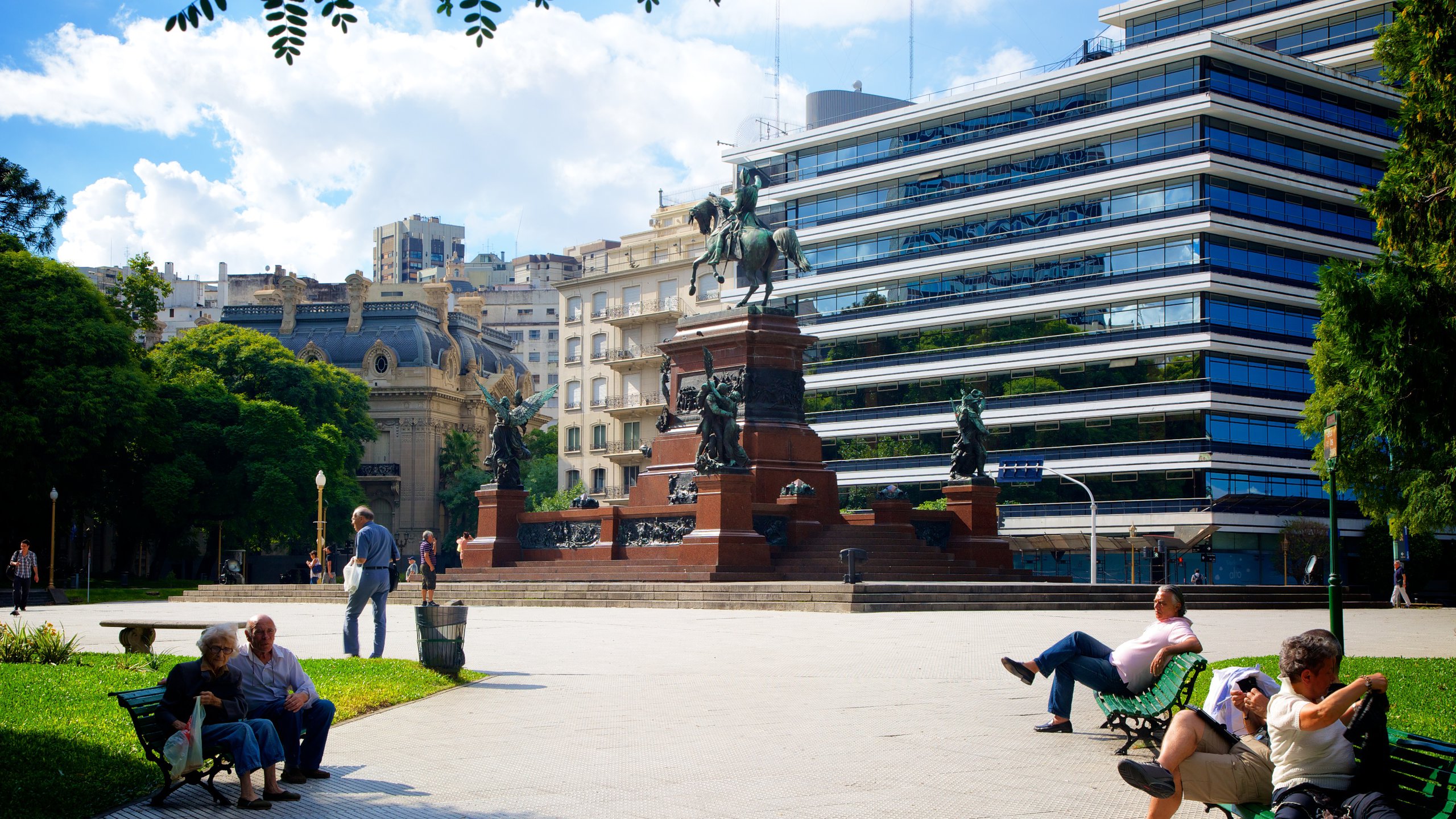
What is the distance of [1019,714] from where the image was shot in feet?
37.4

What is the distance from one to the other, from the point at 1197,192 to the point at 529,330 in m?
84.6

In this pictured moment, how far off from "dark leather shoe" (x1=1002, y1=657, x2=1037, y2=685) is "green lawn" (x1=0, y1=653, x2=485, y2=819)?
5026 mm

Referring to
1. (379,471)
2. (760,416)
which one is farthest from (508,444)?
(379,471)

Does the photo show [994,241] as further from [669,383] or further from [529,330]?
[529,330]

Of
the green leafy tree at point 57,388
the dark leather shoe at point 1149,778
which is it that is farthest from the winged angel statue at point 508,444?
the dark leather shoe at point 1149,778

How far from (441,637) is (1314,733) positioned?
8.84 meters

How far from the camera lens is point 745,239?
3353cm

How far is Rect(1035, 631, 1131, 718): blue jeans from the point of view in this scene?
32.4 ft

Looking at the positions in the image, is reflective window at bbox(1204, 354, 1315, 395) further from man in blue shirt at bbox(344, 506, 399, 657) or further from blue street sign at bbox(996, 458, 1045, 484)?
man in blue shirt at bbox(344, 506, 399, 657)

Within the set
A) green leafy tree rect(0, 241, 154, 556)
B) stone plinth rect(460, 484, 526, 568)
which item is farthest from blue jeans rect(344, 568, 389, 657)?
green leafy tree rect(0, 241, 154, 556)

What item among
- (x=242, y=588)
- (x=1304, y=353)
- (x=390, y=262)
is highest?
(x=390, y=262)

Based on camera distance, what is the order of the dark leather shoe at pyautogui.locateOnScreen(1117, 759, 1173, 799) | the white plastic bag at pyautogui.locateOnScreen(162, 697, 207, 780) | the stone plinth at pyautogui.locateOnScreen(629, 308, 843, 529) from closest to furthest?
the dark leather shoe at pyautogui.locateOnScreen(1117, 759, 1173, 799) → the white plastic bag at pyautogui.locateOnScreen(162, 697, 207, 780) → the stone plinth at pyautogui.locateOnScreen(629, 308, 843, 529)

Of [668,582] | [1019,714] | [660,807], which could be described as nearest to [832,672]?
[1019,714]

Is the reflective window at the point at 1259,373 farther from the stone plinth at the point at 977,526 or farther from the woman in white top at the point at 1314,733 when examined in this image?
the woman in white top at the point at 1314,733
